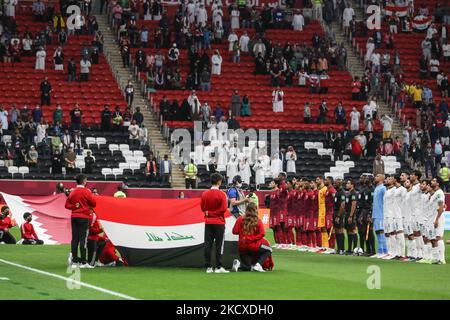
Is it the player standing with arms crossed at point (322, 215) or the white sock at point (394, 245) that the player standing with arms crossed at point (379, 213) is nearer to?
the white sock at point (394, 245)

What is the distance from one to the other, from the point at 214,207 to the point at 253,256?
1.51 m

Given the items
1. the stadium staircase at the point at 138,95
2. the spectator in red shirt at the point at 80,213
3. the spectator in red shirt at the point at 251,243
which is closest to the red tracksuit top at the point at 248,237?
the spectator in red shirt at the point at 251,243

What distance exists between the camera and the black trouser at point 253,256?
78.8ft

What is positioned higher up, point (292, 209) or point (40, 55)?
point (40, 55)

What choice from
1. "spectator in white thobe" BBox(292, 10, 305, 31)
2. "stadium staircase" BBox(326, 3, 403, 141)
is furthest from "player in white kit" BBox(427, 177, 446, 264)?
"spectator in white thobe" BBox(292, 10, 305, 31)

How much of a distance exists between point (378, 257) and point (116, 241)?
24.3ft

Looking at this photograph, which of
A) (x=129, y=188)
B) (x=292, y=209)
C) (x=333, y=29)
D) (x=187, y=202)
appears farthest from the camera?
(x=333, y=29)

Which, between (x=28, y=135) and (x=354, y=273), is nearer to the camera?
(x=354, y=273)

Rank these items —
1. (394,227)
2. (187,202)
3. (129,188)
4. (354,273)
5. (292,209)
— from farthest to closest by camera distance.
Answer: (129,188)
(292,209)
(394,227)
(187,202)
(354,273)

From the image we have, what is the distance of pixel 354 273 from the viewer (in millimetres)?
23875

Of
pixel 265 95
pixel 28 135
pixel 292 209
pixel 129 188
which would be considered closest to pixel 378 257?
pixel 292 209

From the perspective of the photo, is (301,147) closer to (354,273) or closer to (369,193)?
(369,193)

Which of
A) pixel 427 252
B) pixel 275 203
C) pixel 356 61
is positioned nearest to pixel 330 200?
pixel 275 203

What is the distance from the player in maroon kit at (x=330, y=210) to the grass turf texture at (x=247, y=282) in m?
3.89
